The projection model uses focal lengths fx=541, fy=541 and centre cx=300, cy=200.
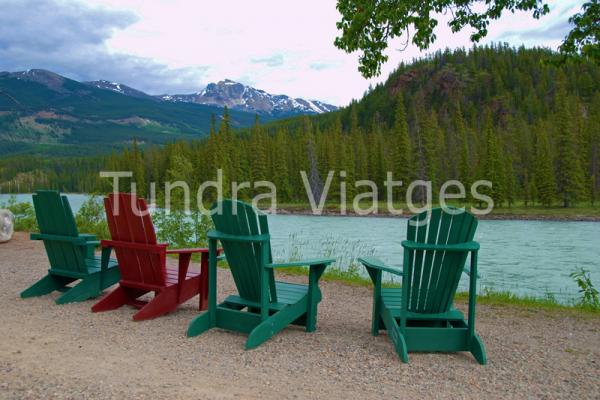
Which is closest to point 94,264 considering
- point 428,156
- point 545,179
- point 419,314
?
point 419,314

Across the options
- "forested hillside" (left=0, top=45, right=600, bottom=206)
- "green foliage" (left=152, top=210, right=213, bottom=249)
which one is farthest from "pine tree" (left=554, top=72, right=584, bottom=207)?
"green foliage" (left=152, top=210, right=213, bottom=249)

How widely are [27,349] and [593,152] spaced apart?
75949mm

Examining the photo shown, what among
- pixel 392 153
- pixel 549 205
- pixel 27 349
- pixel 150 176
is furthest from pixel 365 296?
pixel 150 176

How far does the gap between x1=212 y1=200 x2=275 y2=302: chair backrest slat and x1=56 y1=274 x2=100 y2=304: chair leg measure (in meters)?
2.27

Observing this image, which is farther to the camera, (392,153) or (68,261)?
(392,153)

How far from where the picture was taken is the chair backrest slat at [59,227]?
21.1 feet

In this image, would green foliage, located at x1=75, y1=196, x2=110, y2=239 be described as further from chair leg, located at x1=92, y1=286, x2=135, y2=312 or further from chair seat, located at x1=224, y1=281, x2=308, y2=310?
chair seat, located at x1=224, y1=281, x2=308, y2=310

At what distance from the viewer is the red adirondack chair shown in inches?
→ 221

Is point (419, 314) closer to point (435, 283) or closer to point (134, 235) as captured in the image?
point (435, 283)

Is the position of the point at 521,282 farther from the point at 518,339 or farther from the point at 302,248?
the point at 518,339

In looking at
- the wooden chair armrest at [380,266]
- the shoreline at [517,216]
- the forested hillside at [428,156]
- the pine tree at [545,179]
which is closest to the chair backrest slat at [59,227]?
the wooden chair armrest at [380,266]

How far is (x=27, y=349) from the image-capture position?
4660 millimetres

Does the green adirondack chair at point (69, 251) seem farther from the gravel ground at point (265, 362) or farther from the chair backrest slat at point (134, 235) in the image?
the chair backrest slat at point (134, 235)

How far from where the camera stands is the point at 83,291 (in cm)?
655
